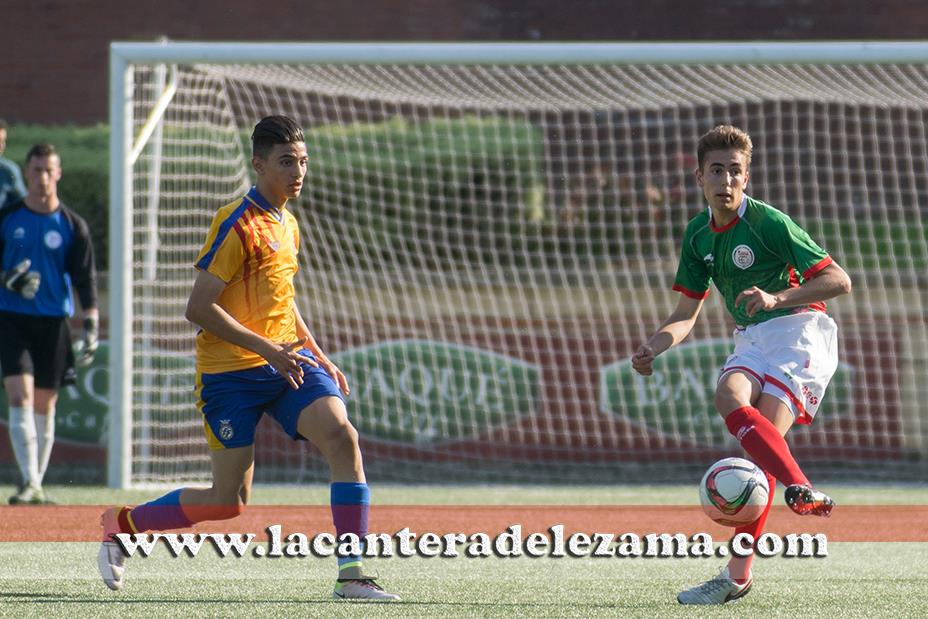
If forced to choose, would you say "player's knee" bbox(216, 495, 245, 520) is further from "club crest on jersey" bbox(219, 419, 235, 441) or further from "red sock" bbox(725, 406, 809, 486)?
"red sock" bbox(725, 406, 809, 486)

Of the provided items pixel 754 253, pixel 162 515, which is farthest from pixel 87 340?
pixel 754 253

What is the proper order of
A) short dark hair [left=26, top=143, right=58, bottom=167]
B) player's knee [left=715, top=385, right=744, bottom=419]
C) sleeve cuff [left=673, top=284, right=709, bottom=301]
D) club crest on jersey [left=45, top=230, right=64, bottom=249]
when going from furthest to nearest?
club crest on jersey [left=45, top=230, right=64, bottom=249]
short dark hair [left=26, top=143, right=58, bottom=167]
sleeve cuff [left=673, top=284, right=709, bottom=301]
player's knee [left=715, top=385, right=744, bottom=419]

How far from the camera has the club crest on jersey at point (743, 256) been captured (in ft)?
18.1

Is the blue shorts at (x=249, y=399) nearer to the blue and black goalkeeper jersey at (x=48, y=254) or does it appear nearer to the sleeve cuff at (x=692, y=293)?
the sleeve cuff at (x=692, y=293)

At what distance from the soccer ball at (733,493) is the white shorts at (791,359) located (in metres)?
0.46

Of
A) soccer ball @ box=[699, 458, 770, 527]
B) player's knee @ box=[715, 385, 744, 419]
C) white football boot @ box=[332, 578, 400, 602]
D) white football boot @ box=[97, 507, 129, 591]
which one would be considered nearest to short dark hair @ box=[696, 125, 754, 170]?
player's knee @ box=[715, 385, 744, 419]

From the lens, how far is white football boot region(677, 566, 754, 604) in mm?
5227

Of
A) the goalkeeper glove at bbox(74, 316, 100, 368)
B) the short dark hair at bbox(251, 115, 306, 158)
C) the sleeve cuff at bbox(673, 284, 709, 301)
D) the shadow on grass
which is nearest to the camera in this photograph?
the shadow on grass

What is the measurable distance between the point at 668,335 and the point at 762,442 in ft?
2.30

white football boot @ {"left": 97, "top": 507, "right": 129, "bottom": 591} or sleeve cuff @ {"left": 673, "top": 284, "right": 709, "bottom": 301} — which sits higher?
sleeve cuff @ {"left": 673, "top": 284, "right": 709, "bottom": 301}

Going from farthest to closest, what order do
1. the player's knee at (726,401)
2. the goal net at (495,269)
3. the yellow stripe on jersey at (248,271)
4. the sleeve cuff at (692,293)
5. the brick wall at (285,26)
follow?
1. the brick wall at (285,26)
2. the goal net at (495,269)
3. the sleeve cuff at (692,293)
4. the yellow stripe on jersey at (248,271)
5. the player's knee at (726,401)

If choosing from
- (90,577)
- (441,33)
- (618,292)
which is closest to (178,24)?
(441,33)

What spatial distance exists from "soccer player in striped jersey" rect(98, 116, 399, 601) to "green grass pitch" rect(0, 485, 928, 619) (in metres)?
0.28

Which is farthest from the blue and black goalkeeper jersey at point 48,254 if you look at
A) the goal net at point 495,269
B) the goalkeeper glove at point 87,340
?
the goal net at point 495,269
